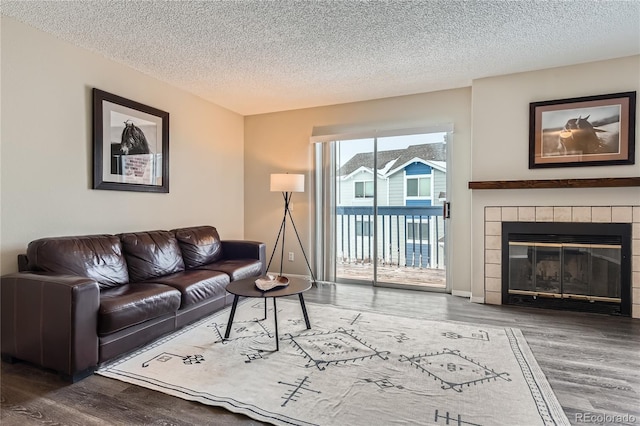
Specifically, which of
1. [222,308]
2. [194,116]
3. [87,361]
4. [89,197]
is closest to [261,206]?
[194,116]

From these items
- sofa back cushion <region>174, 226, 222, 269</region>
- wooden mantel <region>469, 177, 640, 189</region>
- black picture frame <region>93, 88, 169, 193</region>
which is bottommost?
sofa back cushion <region>174, 226, 222, 269</region>

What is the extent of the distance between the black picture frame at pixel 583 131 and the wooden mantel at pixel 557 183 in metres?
0.20

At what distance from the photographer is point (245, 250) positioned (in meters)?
4.08

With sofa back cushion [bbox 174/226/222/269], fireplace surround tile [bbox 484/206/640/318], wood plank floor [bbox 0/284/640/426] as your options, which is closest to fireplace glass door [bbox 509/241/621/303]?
fireplace surround tile [bbox 484/206/640/318]

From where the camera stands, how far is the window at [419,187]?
429 centimetres

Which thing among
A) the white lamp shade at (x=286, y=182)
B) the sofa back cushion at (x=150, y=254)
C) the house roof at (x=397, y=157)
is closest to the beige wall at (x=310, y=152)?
the house roof at (x=397, y=157)

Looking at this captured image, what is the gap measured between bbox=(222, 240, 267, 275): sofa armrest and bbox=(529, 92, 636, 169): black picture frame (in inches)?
124

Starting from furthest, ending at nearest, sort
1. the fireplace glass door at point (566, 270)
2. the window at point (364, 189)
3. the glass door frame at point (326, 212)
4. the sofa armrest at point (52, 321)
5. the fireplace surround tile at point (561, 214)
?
the glass door frame at point (326, 212)
the window at point (364, 189)
the fireplace surround tile at point (561, 214)
the fireplace glass door at point (566, 270)
the sofa armrest at point (52, 321)

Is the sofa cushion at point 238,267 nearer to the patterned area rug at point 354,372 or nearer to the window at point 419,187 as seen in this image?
the patterned area rug at point 354,372

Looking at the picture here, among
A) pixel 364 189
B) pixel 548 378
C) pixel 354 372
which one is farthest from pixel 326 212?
pixel 548 378

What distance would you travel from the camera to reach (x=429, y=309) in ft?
11.5

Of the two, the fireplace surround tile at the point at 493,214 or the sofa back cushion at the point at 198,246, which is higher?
the fireplace surround tile at the point at 493,214

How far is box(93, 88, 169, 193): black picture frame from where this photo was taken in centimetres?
313
